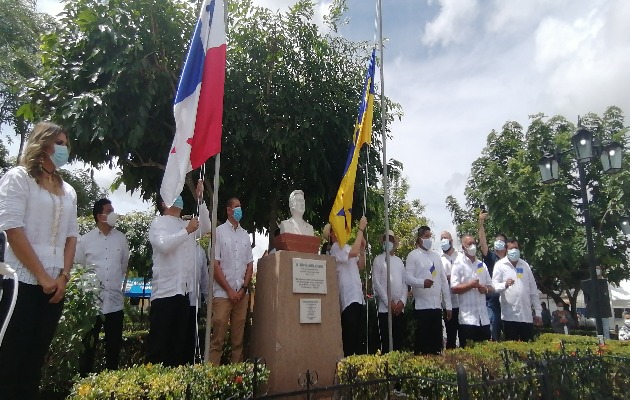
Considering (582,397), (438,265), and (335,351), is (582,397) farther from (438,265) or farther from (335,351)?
(438,265)

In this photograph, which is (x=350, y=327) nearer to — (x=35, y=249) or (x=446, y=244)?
(x=446, y=244)

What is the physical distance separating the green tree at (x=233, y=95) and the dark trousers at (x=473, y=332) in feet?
10.4

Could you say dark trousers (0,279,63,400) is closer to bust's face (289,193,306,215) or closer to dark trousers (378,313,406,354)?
bust's face (289,193,306,215)

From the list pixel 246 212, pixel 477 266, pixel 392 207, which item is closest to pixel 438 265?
pixel 477 266

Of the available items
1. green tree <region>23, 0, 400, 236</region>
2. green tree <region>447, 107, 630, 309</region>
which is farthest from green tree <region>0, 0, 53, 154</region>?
green tree <region>447, 107, 630, 309</region>

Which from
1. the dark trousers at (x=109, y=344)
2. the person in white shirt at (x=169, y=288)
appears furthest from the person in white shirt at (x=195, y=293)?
the dark trousers at (x=109, y=344)

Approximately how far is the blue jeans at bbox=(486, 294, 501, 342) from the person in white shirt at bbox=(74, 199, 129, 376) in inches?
223

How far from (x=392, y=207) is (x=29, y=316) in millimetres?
18614

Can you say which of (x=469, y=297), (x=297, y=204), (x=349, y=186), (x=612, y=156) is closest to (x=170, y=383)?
(x=297, y=204)

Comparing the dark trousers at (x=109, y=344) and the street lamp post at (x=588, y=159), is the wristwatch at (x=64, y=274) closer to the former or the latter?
the dark trousers at (x=109, y=344)

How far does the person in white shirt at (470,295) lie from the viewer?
715 centimetres

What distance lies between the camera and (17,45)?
14875mm

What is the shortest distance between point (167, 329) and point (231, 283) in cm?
98

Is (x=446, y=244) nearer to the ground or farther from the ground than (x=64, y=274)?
farther from the ground
